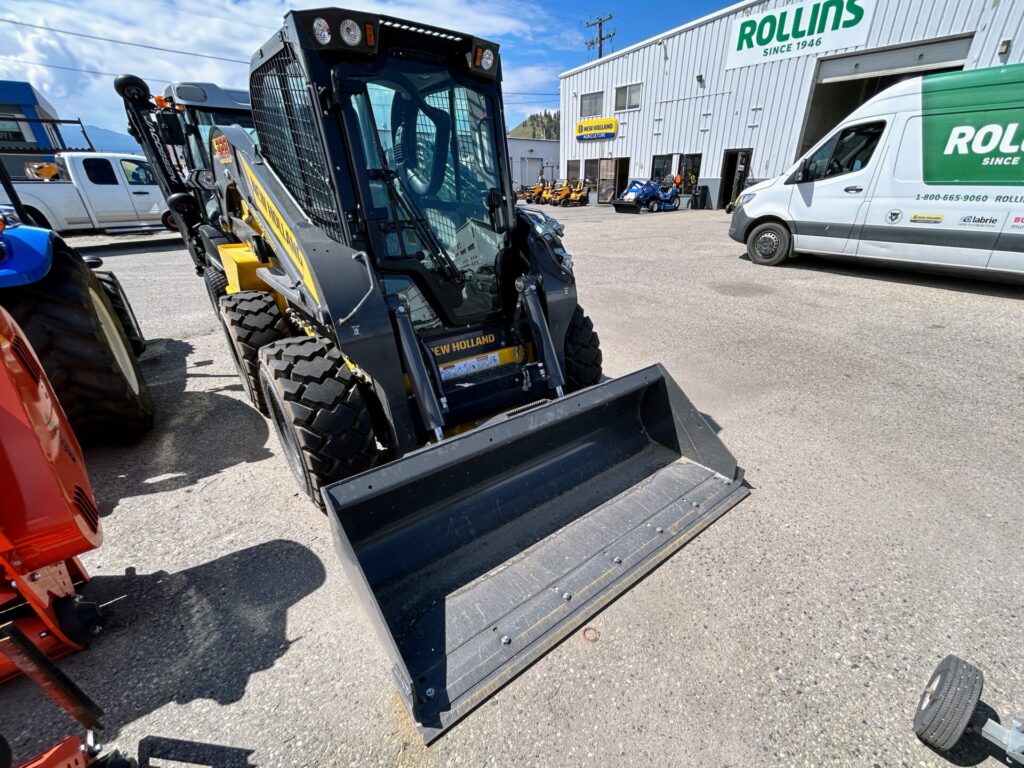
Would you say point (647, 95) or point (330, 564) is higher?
point (647, 95)

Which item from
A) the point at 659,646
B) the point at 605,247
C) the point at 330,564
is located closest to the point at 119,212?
the point at 605,247

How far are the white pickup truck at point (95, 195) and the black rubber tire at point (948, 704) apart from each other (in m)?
14.2

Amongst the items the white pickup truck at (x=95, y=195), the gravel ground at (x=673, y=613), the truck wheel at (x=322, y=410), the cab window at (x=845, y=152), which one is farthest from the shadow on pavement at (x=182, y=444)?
the white pickup truck at (x=95, y=195)

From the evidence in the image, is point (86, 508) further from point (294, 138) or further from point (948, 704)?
point (948, 704)

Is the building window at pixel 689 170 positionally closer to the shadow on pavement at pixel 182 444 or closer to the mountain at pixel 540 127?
the shadow on pavement at pixel 182 444

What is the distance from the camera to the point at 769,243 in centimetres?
862

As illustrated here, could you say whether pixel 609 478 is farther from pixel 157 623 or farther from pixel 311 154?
pixel 311 154

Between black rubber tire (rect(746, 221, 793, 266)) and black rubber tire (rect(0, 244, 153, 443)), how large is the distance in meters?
9.77

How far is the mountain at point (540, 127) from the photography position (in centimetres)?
9588

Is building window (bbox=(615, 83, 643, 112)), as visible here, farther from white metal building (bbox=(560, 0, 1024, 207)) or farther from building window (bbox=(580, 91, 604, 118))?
building window (bbox=(580, 91, 604, 118))

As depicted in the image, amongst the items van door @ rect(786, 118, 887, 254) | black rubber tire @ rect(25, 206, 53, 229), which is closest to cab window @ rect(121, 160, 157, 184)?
black rubber tire @ rect(25, 206, 53, 229)

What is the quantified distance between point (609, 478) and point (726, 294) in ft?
18.5

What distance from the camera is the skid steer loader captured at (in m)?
1.91

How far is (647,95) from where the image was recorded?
20578 mm
